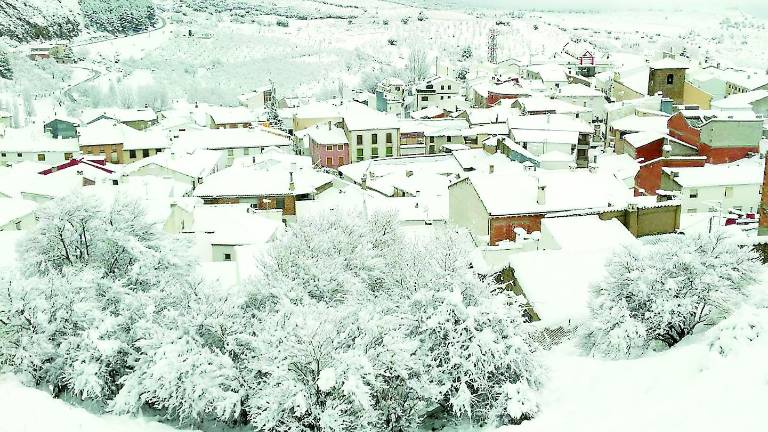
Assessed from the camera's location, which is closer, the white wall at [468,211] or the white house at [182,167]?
the white wall at [468,211]

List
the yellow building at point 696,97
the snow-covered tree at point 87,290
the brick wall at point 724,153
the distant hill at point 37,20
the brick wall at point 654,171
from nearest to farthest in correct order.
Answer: the snow-covered tree at point 87,290, the brick wall at point 654,171, the brick wall at point 724,153, the yellow building at point 696,97, the distant hill at point 37,20

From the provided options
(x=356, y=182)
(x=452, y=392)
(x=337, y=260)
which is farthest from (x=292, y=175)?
(x=452, y=392)

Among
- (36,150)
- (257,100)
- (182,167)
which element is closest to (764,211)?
(182,167)

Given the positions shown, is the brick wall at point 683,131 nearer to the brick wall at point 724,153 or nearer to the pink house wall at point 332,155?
the brick wall at point 724,153

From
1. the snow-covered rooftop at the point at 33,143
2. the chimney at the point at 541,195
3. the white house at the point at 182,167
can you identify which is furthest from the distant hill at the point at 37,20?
the chimney at the point at 541,195

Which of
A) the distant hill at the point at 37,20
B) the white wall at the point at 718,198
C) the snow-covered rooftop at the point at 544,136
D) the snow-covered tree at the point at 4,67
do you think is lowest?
the white wall at the point at 718,198

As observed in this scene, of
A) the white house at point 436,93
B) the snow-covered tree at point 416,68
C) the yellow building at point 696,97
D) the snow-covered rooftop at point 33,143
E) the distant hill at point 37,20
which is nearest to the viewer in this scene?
the snow-covered rooftop at point 33,143

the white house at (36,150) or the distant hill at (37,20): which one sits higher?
the distant hill at (37,20)
